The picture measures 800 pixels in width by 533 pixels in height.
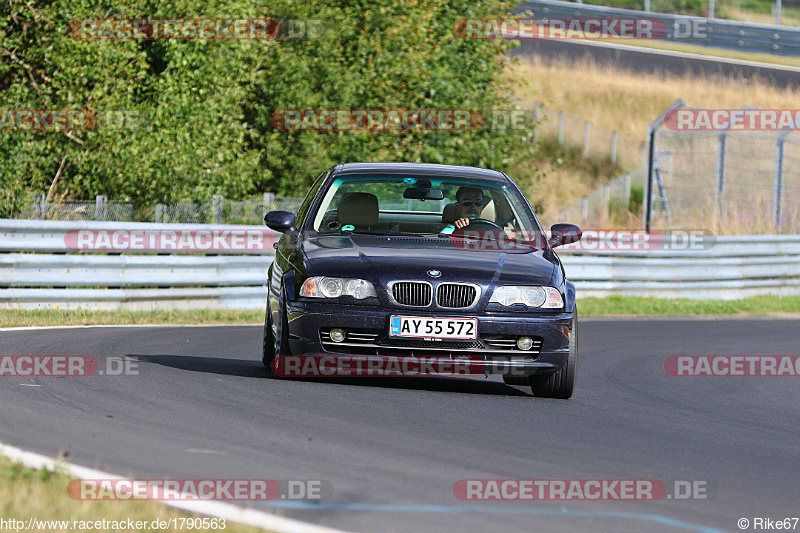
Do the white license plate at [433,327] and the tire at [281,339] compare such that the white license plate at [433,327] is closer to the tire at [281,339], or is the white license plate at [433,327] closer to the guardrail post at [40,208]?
the tire at [281,339]

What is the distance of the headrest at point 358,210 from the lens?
9.66 metres

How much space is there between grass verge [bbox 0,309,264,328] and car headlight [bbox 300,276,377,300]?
206 inches

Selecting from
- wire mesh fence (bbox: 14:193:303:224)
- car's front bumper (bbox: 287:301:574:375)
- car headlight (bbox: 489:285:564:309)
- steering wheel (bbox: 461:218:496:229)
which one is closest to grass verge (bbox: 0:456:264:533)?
car's front bumper (bbox: 287:301:574:375)

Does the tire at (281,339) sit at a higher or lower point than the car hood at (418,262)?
lower

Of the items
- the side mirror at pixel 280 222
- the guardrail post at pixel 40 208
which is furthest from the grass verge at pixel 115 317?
the side mirror at pixel 280 222

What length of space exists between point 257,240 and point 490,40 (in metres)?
11.2

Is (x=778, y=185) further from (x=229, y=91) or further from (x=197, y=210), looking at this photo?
(x=197, y=210)

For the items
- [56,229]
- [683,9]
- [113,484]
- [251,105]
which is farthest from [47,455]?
[683,9]

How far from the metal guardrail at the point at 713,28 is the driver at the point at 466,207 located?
3418cm

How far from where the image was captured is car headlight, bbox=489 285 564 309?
850 centimetres

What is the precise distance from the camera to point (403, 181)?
32.6ft

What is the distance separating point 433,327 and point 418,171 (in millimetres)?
1891

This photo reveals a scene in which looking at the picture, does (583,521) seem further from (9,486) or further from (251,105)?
(251,105)

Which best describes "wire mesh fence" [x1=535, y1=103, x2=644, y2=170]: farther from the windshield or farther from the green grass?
the windshield
